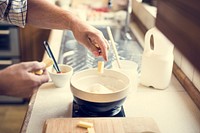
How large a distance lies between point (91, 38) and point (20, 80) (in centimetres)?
29

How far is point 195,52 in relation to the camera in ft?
1.65

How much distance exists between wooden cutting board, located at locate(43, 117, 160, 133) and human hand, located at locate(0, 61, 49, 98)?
0.29m

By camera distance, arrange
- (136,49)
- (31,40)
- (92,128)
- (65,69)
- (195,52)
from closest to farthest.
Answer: (195,52), (92,128), (65,69), (136,49), (31,40)

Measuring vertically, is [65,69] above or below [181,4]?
below

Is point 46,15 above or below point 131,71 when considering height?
above

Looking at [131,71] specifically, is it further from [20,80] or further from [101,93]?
[20,80]

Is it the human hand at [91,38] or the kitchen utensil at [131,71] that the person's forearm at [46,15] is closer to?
the human hand at [91,38]

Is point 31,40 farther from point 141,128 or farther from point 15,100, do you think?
point 141,128

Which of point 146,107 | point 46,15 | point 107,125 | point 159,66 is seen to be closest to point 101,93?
point 107,125

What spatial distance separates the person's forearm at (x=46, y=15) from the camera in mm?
1326

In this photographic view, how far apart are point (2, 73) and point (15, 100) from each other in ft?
5.66

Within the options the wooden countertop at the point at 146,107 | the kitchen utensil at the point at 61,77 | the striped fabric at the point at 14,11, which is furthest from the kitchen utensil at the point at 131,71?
the striped fabric at the point at 14,11

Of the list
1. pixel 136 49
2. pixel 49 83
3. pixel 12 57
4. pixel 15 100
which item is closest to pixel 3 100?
pixel 15 100

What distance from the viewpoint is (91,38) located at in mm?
1171
